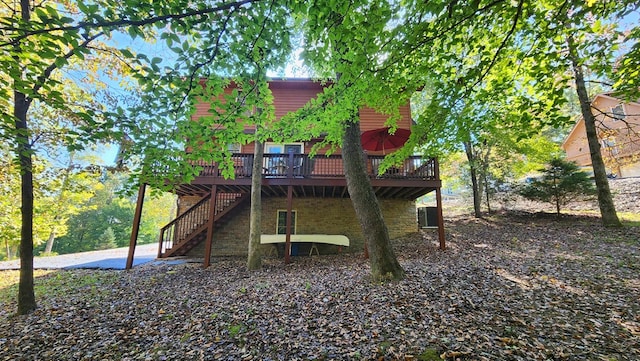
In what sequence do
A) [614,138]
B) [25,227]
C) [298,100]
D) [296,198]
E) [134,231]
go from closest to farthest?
[25,227] < [134,231] < [296,198] < [614,138] < [298,100]

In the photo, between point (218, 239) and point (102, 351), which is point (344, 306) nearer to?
point (102, 351)

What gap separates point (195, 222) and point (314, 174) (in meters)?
5.54

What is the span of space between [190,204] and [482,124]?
11258 millimetres

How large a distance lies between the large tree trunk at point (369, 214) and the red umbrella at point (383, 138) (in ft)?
10.2

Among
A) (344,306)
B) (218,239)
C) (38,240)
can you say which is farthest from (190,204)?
(344,306)

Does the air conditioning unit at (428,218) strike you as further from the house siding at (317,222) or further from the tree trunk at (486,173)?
the tree trunk at (486,173)

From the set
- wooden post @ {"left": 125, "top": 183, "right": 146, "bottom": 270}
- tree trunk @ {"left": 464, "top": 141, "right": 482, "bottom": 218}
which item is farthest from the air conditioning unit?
wooden post @ {"left": 125, "top": 183, "right": 146, "bottom": 270}

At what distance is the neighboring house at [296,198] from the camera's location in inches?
361

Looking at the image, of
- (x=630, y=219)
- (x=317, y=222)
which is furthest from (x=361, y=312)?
(x=630, y=219)

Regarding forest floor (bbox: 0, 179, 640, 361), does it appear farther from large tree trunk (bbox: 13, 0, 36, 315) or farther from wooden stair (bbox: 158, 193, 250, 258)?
wooden stair (bbox: 158, 193, 250, 258)

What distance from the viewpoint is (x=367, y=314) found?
3.81 metres

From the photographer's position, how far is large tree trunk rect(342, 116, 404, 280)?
16.7 ft

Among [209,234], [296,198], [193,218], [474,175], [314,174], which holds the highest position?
[474,175]

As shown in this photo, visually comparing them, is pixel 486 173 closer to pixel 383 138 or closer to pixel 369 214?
pixel 383 138
